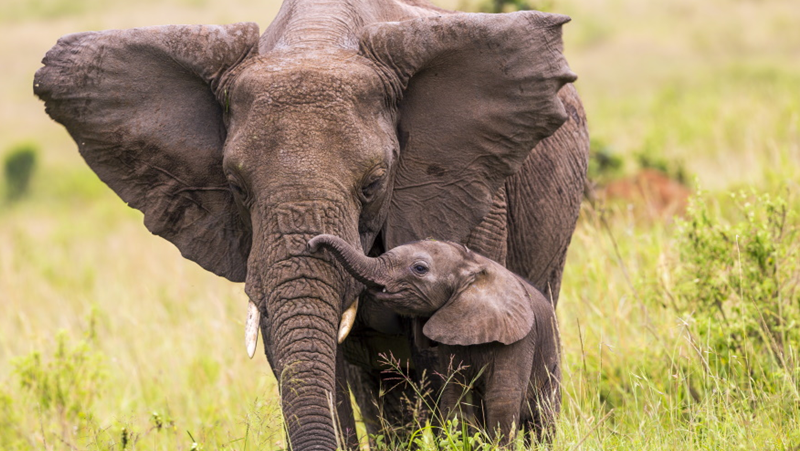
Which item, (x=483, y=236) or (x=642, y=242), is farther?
(x=642, y=242)

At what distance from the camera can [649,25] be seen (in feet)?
95.5

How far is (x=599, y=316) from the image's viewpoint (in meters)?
6.81

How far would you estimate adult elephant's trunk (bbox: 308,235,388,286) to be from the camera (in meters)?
3.80

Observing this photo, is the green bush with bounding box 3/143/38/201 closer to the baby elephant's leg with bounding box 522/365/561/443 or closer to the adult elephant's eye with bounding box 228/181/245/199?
the adult elephant's eye with bounding box 228/181/245/199

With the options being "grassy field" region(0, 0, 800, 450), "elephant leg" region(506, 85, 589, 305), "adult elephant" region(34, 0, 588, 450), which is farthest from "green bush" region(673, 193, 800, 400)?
"adult elephant" region(34, 0, 588, 450)

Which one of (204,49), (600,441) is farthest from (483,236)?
(204,49)

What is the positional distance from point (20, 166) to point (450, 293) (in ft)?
64.2

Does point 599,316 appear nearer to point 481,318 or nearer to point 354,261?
point 481,318

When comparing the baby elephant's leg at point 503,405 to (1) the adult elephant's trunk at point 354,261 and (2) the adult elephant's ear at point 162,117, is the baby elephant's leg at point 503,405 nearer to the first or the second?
(1) the adult elephant's trunk at point 354,261

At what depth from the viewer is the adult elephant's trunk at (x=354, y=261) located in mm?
3799

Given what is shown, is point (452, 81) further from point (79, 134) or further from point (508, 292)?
point (79, 134)

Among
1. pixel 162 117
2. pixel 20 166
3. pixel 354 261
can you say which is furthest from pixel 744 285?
pixel 20 166

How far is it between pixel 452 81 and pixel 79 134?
1.57 meters

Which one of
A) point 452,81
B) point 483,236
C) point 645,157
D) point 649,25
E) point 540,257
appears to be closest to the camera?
point 452,81
